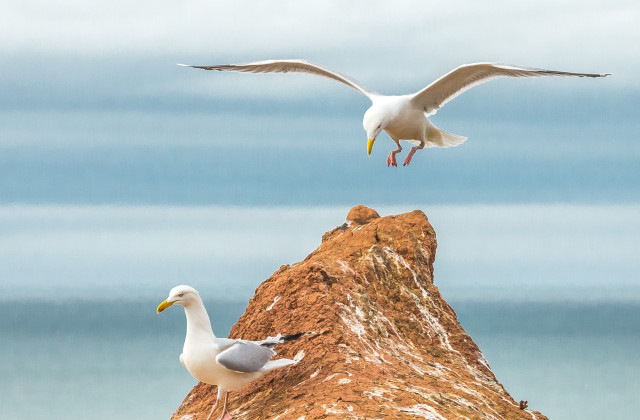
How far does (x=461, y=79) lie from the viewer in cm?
1427

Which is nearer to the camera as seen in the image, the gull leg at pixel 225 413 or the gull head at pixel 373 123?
the gull leg at pixel 225 413

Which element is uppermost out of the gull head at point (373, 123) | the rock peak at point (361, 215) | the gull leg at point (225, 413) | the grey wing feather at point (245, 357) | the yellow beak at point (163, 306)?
the gull head at point (373, 123)

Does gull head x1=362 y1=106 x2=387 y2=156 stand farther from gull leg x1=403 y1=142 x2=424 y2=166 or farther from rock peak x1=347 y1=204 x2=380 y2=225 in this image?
rock peak x1=347 y1=204 x2=380 y2=225

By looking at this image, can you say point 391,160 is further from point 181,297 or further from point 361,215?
point 181,297

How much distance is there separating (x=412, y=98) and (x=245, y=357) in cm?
655

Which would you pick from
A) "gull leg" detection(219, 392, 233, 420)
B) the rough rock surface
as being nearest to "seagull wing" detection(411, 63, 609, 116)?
the rough rock surface

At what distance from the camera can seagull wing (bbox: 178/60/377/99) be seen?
1492cm

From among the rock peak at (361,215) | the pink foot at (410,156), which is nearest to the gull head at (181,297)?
the rock peak at (361,215)

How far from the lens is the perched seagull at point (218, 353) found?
29.5 feet

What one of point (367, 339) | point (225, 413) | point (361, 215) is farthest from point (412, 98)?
point (225, 413)

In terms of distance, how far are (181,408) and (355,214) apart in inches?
142

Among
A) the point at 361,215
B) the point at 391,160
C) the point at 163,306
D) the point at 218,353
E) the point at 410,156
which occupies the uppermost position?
the point at 410,156

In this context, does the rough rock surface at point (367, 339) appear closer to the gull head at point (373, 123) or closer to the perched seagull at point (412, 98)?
the gull head at point (373, 123)

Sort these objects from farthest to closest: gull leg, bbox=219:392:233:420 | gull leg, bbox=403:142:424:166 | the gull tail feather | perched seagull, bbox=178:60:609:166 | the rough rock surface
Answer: the gull tail feather < gull leg, bbox=403:142:424:166 < perched seagull, bbox=178:60:609:166 < gull leg, bbox=219:392:233:420 < the rough rock surface
